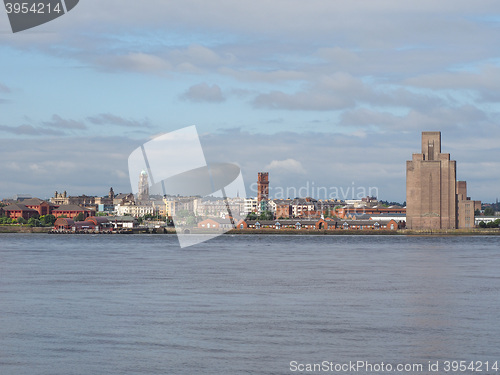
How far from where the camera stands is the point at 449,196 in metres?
140

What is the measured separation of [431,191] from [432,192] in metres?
0.27

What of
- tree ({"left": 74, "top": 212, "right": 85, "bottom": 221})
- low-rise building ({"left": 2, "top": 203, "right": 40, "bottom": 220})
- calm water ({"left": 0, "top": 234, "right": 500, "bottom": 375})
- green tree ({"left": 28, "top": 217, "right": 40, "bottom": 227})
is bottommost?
calm water ({"left": 0, "top": 234, "right": 500, "bottom": 375})

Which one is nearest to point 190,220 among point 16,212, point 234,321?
point 16,212

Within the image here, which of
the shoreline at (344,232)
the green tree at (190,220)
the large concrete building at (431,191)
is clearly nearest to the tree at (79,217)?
the shoreline at (344,232)

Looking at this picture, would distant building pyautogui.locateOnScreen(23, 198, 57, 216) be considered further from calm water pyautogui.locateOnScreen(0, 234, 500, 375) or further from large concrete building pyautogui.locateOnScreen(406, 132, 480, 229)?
calm water pyautogui.locateOnScreen(0, 234, 500, 375)

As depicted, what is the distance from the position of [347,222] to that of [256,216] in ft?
88.3

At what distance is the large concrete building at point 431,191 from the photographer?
139375 mm

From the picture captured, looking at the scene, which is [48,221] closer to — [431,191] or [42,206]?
[42,206]

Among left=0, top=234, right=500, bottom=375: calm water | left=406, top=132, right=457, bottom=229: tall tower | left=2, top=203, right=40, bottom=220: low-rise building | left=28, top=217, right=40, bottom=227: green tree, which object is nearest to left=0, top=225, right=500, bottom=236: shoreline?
left=406, top=132, right=457, bottom=229: tall tower

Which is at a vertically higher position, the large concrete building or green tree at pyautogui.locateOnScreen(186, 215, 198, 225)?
the large concrete building

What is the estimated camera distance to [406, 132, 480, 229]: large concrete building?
139375mm

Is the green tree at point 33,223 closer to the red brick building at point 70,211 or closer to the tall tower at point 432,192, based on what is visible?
the red brick building at point 70,211

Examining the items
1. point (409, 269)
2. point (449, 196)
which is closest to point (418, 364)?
point (409, 269)

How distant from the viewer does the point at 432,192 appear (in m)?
140
